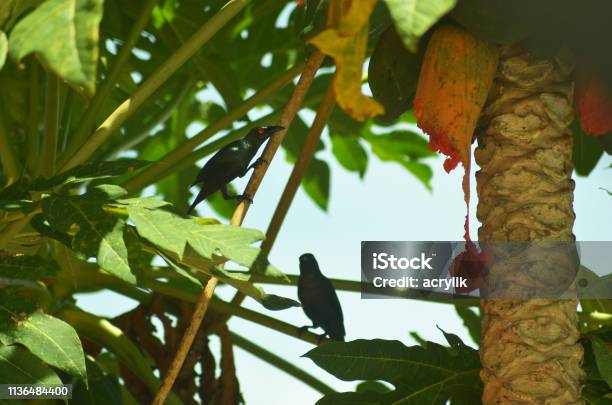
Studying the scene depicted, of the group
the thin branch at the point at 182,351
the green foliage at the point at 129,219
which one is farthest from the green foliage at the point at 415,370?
the thin branch at the point at 182,351

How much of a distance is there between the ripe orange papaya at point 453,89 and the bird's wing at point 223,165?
1.91ft

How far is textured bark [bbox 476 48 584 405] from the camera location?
1.90m

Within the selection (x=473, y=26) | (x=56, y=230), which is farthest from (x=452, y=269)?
(x=56, y=230)

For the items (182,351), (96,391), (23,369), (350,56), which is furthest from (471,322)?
(350,56)

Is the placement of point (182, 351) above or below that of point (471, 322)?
below

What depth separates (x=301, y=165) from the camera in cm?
256

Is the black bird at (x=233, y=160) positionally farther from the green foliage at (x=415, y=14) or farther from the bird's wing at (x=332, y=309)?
the green foliage at (x=415, y=14)

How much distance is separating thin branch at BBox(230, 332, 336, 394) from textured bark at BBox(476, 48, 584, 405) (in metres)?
0.99

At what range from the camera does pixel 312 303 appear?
273 centimetres

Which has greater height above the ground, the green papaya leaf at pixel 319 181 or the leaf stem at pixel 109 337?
the green papaya leaf at pixel 319 181

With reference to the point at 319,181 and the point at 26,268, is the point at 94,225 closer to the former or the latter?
the point at 26,268

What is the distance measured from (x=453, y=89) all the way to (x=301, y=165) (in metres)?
0.75

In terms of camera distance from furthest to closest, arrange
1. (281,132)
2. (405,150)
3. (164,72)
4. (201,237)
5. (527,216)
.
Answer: (405,150) → (164,72) → (281,132) → (527,216) → (201,237)

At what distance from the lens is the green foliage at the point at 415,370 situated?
212cm
